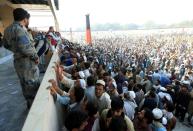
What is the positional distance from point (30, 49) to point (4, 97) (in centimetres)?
199

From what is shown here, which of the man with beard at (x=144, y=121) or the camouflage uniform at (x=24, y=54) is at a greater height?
the camouflage uniform at (x=24, y=54)

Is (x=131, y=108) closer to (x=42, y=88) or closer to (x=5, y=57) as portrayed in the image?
(x=42, y=88)

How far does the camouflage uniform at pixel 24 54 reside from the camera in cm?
401

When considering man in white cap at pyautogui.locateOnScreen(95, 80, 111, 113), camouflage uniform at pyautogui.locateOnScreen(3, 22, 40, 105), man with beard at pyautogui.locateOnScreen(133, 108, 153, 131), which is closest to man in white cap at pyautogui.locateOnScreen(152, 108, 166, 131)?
man with beard at pyautogui.locateOnScreen(133, 108, 153, 131)

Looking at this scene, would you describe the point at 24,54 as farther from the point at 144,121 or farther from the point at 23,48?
the point at 144,121

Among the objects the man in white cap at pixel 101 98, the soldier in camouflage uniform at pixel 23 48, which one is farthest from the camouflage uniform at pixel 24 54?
the man in white cap at pixel 101 98

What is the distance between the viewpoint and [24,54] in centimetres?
412

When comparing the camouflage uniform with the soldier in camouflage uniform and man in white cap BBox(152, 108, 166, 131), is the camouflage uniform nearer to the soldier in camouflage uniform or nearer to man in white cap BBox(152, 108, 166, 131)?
the soldier in camouflage uniform

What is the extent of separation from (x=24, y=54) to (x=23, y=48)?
0.35ft

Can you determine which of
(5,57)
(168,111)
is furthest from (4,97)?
(5,57)

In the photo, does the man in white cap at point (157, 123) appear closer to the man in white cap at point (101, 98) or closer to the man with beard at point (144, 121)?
the man with beard at point (144, 121)

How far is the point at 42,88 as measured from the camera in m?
3.72

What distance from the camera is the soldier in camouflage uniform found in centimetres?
401

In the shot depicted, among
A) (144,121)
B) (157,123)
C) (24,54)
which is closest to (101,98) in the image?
(144,121)
